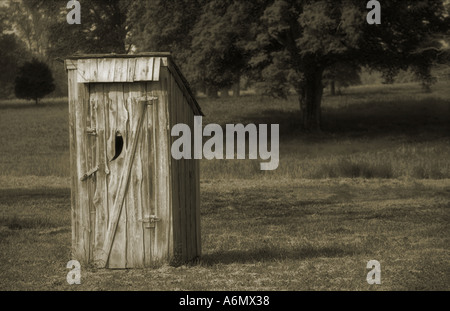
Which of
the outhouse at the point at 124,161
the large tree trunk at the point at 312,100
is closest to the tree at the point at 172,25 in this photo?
the large tree trunk at the point at 312,100

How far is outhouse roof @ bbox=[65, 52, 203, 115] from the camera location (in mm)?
9211

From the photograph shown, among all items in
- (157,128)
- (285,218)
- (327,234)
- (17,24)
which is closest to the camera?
(157,128)

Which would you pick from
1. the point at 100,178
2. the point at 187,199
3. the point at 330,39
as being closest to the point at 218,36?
the point at 330,39

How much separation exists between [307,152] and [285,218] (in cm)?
1496

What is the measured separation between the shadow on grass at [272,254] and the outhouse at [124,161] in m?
1.11

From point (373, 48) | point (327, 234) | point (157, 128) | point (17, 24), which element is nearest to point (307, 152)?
point (373, 48)

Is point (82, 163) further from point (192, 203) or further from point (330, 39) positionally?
point (330, 39)

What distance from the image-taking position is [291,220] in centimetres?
1414

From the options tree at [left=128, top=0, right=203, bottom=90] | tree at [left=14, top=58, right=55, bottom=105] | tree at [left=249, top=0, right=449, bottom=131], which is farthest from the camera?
tree at [left=14, top=58, right=55, bottom=105]

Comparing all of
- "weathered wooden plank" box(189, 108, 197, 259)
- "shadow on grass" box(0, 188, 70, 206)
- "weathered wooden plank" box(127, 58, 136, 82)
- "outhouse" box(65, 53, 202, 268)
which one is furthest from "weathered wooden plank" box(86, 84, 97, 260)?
"shadow on grass" box(0, 188, 70, 206)

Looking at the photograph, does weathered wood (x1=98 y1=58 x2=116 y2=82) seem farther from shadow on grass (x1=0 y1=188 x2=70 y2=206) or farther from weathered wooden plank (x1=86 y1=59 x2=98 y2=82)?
shadow on grass (x1=0 y1=188 x2=70 y2=206)

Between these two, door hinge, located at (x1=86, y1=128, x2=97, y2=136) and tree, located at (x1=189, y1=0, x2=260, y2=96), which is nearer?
door hinge, located at (x1=86, y1=128, x2=97, y2=136)
